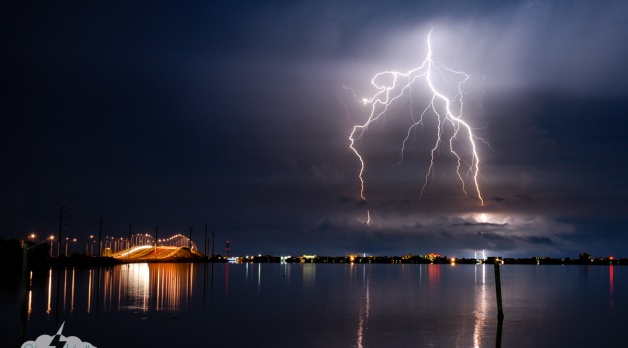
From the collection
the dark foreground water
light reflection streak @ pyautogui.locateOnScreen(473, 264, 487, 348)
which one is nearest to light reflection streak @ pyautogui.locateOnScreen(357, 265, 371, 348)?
the dark foreground water

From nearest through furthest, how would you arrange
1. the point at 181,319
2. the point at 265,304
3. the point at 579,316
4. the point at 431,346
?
1. the point at 431,346
2. the point at 181,319
3. the point at 579,316
4. the point at 265,304

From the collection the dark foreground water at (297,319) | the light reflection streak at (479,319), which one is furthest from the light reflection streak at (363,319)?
the light reflection streak at (479,319)

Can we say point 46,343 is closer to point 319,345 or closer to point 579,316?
point 319,345

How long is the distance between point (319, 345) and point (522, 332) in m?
10.4

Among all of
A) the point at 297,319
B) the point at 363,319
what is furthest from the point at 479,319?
the point at 297,319

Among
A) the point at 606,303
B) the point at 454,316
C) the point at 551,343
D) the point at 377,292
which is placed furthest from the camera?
the point at 377,292

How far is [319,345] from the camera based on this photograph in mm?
27703

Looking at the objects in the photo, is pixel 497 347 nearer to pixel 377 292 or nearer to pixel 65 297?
pixel 65 297

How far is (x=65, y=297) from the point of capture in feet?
145

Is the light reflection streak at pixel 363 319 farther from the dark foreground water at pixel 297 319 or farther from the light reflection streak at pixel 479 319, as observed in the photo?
the light reflection streak at pixel 479 319

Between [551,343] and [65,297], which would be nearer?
[551,343]

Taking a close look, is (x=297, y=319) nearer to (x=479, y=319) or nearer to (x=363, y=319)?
(x=363, y=319)

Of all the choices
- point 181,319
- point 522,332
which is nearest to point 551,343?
point 522,332

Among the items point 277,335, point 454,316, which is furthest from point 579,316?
point 277,335
